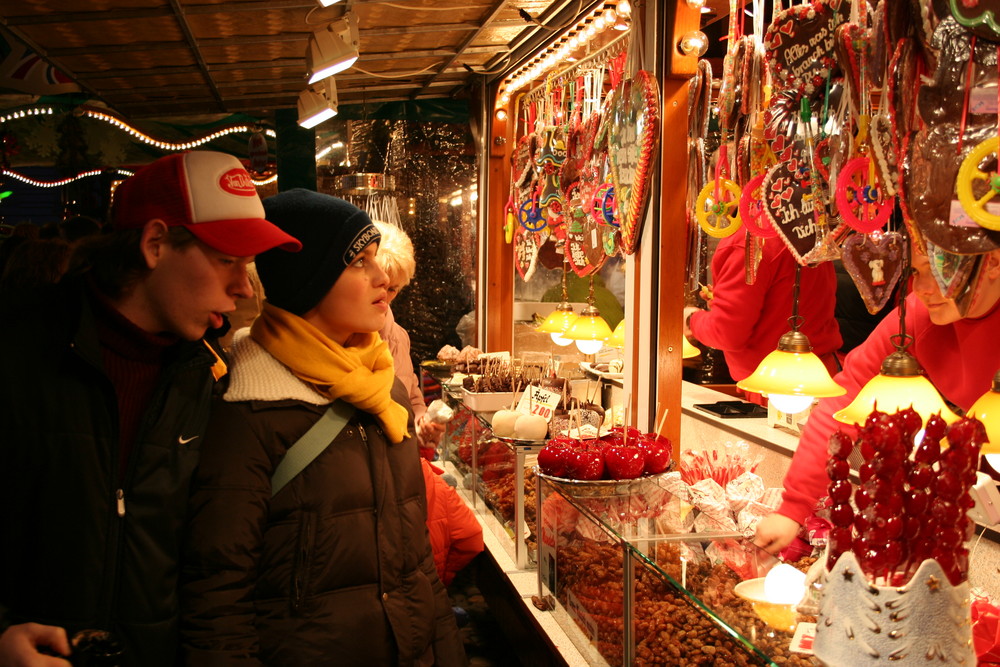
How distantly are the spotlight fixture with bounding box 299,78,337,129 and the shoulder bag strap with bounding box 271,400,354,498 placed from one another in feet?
12.5

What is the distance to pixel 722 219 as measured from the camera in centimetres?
292

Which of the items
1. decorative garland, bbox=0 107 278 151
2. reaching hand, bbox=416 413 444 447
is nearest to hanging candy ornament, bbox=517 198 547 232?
reaching hand, bbox=416 413 444 447

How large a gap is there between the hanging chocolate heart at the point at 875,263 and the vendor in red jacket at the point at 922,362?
0.07 metres

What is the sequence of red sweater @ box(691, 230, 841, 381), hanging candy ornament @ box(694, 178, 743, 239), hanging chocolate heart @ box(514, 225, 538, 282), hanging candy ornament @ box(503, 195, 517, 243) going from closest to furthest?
1. hanging candy ornament @ box(694, 178, 743, 239)
2. red sweater @ box(691, 230, 841, 381)
3. hanging chocolate heart @ box(514, 225, 538, 282)
4. hanging candy ornament @ box(503, 195, 517, 243)

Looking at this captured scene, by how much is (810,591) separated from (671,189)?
2.10m

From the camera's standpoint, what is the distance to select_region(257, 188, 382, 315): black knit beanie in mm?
1752

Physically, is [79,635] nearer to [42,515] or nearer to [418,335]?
[42,515]

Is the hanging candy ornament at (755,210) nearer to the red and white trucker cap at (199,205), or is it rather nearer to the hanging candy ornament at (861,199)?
the hanging candy ornament at (861,199)

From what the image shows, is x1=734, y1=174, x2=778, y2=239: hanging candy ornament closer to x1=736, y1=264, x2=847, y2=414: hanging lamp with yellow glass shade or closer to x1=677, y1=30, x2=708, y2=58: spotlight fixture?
x1=736, y1=264, x2=847, y2=414: hanging lamp with yellow glass shade

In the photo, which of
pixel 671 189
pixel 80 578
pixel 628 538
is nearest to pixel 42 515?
pixel 80 578

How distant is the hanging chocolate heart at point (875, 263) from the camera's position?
208 centimetres

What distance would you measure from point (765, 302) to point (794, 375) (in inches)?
57.5

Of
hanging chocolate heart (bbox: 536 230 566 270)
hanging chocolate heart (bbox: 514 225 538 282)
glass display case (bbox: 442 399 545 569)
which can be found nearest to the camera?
glass display case (bbox: 442 399 545 569)

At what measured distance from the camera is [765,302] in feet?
12.6
